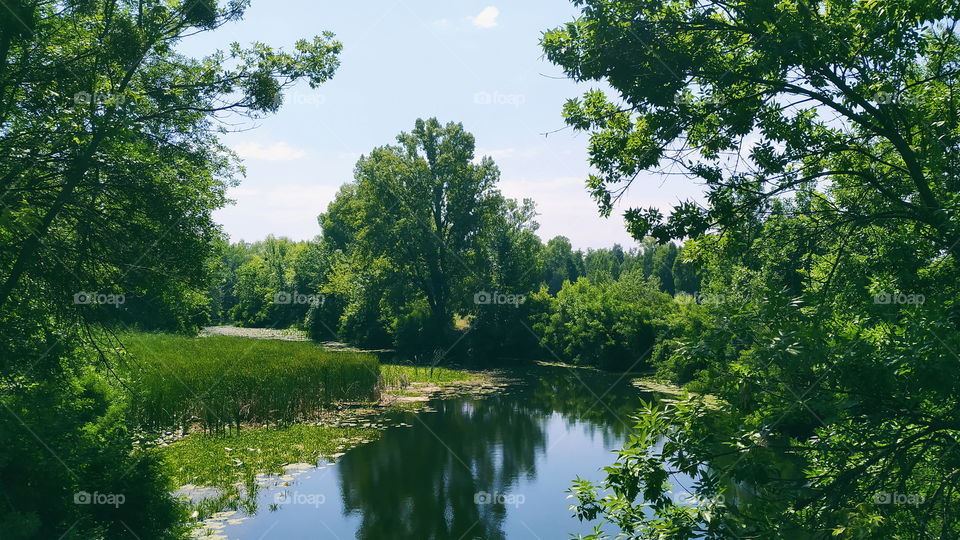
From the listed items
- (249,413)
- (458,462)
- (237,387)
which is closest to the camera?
(458,462)

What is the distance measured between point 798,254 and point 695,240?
4.01 feet

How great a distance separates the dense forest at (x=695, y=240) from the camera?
13.6ft

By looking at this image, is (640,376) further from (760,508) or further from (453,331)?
(760,508)

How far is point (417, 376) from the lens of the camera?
2855 cm

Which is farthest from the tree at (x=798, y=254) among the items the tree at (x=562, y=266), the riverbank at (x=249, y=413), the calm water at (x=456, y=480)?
the tree at (x=562, y=266)

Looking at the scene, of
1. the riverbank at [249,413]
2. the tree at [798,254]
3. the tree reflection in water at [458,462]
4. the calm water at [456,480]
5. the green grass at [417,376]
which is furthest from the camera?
the green grass at [417,376]

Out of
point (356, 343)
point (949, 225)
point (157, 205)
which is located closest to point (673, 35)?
point (949, 225)

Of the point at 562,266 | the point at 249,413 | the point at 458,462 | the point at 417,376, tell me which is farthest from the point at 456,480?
the point at 562,266

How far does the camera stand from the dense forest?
13.6ft

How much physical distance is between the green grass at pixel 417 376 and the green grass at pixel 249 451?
693 cm

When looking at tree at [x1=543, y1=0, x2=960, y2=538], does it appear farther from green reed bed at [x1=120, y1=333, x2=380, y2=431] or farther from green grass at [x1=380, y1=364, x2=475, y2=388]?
green grass at [x1=380, y1=364, x2=475, y2=388]

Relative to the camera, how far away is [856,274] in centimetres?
663

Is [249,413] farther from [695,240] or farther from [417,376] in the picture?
[695,240]

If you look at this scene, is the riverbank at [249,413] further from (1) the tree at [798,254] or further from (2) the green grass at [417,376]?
(1) the tree at [798,254]
